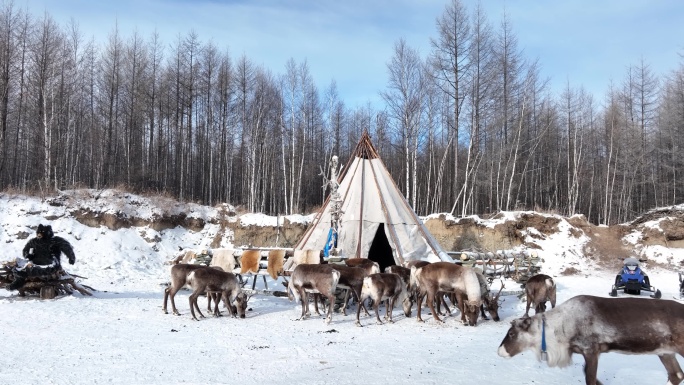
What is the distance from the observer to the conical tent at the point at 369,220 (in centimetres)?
1483

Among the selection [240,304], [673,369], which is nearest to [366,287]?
[240,304]

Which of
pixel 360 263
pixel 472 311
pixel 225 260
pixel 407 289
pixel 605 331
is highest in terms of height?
pixel 605 331

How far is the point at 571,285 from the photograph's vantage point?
16.8 meters

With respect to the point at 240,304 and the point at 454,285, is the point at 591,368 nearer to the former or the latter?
the point at 454,285

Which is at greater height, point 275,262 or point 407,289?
point 275,262

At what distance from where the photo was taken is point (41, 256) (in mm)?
12125

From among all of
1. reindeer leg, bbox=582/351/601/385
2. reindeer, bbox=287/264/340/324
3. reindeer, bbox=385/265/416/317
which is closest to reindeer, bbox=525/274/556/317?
reindeer, bbox=385/265/416/317

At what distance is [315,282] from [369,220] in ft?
17.6

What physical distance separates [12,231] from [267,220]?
11.4 metres

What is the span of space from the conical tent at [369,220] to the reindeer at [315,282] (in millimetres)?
3734

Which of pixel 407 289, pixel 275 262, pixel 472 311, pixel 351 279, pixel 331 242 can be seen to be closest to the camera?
pixel 472 311

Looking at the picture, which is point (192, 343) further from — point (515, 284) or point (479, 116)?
point (479, 116)

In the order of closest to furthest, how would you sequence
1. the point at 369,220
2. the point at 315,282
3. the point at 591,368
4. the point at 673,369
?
the point at 591,368, the point at 673,369, the point at 315,282, the point at 369,220

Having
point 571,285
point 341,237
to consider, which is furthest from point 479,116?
point 341,237
